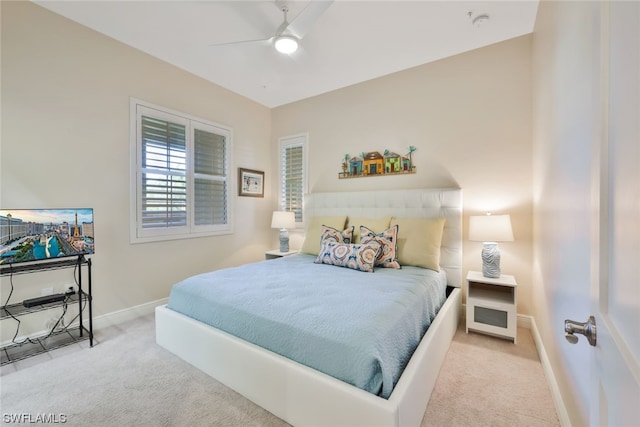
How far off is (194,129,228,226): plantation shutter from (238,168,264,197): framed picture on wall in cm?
26

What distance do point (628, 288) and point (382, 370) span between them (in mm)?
958

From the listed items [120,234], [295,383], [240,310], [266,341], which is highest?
[120,234]

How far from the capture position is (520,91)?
8.60 feet

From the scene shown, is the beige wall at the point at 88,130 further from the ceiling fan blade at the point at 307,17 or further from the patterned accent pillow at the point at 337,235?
the ceiling fan blade at the point at 307,17

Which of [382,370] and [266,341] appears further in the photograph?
[266,341]

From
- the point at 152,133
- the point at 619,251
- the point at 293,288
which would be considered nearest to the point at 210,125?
the point at 152,133

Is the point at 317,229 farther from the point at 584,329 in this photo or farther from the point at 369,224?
the point at 584,329

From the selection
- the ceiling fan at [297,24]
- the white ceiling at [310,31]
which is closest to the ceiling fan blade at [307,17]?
the ceiling fan at [297,24]

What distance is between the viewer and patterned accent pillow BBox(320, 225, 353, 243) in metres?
3.02

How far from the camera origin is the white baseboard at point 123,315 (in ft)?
8.55

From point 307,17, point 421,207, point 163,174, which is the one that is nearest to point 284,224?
point 163,174

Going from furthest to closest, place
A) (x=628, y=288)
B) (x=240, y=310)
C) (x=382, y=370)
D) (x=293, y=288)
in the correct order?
1. (x=293, y=288)
2. (x=240, y=310)
3. (x=382, y=370)
4. (x=628, y=288)

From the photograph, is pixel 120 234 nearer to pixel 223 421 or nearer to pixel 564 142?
pixel 223 421

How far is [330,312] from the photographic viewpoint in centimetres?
152
